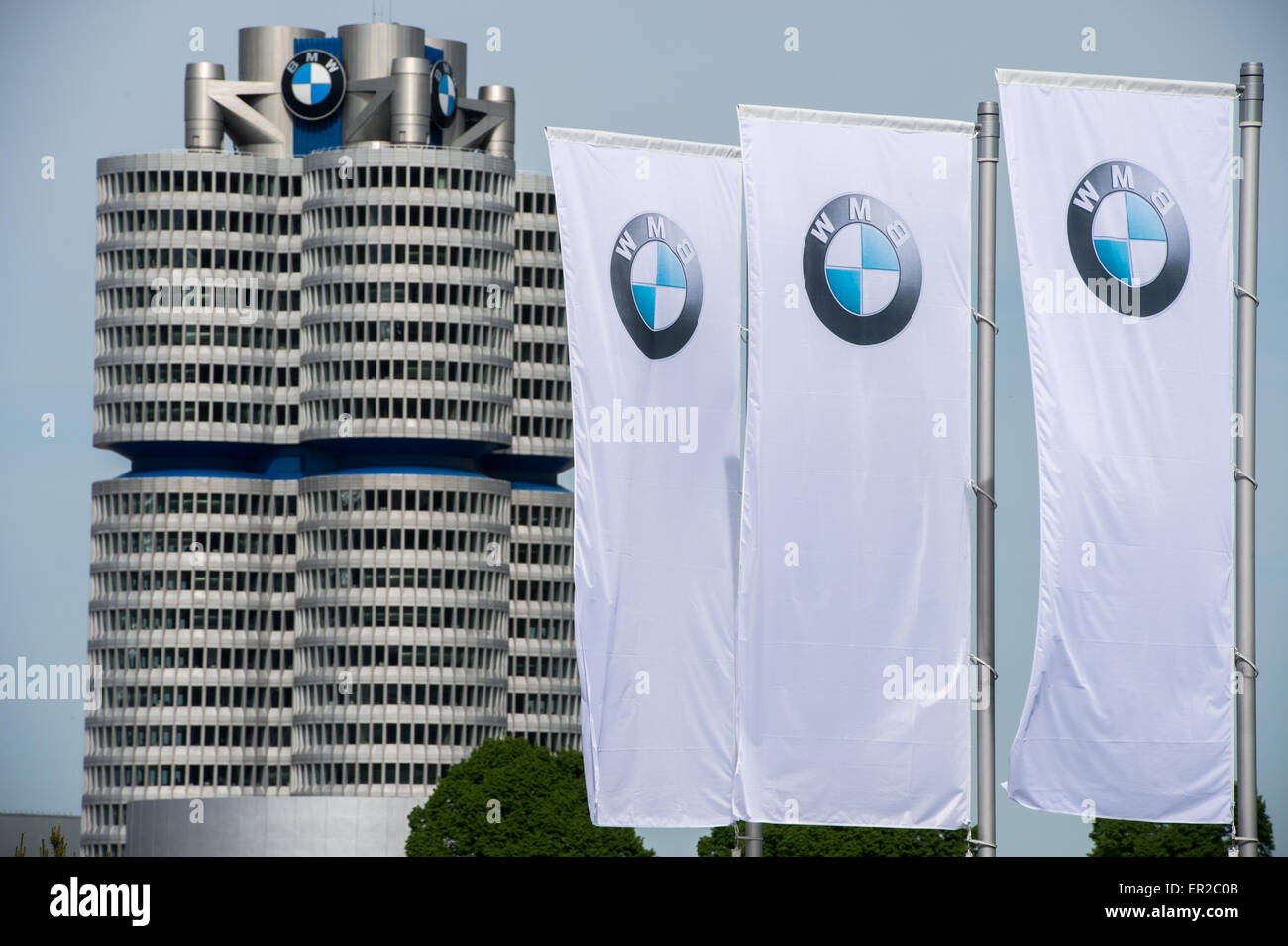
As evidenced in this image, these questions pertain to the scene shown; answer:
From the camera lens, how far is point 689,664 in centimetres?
6025

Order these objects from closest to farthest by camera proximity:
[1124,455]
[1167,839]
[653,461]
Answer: [1124,455] < [653,461] < [1167,839]

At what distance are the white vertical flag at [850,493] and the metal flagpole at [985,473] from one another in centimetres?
40

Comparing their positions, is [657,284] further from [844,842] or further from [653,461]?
[844,842]

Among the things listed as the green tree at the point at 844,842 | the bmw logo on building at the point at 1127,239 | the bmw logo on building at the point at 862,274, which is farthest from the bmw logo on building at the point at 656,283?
the green tree at the point at 844,842

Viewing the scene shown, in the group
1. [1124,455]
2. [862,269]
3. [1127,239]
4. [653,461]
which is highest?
[1127,239]

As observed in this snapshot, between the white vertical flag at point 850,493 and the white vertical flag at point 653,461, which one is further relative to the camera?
the white vertical flag at point 653,461

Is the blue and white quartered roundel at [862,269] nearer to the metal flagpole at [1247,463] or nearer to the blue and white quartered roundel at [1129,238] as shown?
the blue and white quartered roundel at [1129,238]

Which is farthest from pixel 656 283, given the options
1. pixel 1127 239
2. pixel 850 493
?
pixel 1127 239

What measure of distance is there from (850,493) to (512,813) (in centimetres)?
11493

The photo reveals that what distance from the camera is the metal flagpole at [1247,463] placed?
56.3 metres

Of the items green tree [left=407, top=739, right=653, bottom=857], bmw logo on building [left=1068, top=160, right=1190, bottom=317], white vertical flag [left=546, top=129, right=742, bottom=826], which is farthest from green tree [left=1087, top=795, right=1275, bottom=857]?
bmw logo on building [left=1068, top=160, right=1190, bottom=317]

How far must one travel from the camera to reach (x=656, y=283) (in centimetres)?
5969

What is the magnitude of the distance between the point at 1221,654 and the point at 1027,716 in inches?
184
